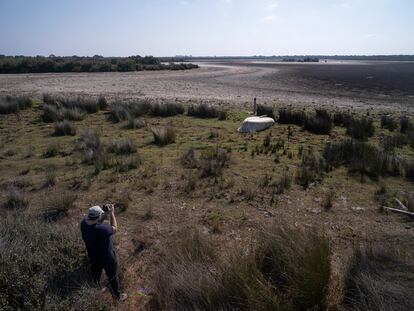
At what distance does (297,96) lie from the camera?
28.1 m

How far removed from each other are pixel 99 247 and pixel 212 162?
5.04 meters

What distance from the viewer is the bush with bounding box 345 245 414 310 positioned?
3438 millimetres

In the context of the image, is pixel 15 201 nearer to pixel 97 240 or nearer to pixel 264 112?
pixel 97 240

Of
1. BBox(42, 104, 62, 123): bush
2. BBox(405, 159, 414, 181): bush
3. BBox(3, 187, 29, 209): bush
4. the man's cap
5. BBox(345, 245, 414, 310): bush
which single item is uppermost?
the man's cap

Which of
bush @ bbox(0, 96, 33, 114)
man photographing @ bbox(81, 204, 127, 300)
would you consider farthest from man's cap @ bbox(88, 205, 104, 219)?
bush @ bbox(0, 96, 33, 114)

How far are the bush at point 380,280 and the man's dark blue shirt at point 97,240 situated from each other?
9.40 ft

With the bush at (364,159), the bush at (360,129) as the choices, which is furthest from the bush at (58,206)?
the bush at (360,129)

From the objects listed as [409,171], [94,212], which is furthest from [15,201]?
[409,171]

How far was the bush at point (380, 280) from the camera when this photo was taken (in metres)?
3.44

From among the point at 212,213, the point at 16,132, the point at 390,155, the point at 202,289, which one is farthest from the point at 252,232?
the point at 16,132

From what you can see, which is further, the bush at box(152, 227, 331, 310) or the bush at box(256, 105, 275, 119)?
the bush at box(256, 105, 275, 119)

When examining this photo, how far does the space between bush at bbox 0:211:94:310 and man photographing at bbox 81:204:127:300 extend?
0.75 feet

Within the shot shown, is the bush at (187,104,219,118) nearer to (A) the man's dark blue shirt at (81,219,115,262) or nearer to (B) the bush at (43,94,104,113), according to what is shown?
(B) the bush at (43,94,104,113)

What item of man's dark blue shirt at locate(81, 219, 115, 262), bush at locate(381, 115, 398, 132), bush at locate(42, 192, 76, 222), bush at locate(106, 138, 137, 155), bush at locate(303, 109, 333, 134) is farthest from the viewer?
bush at locate(381, 115, 398, 132)
